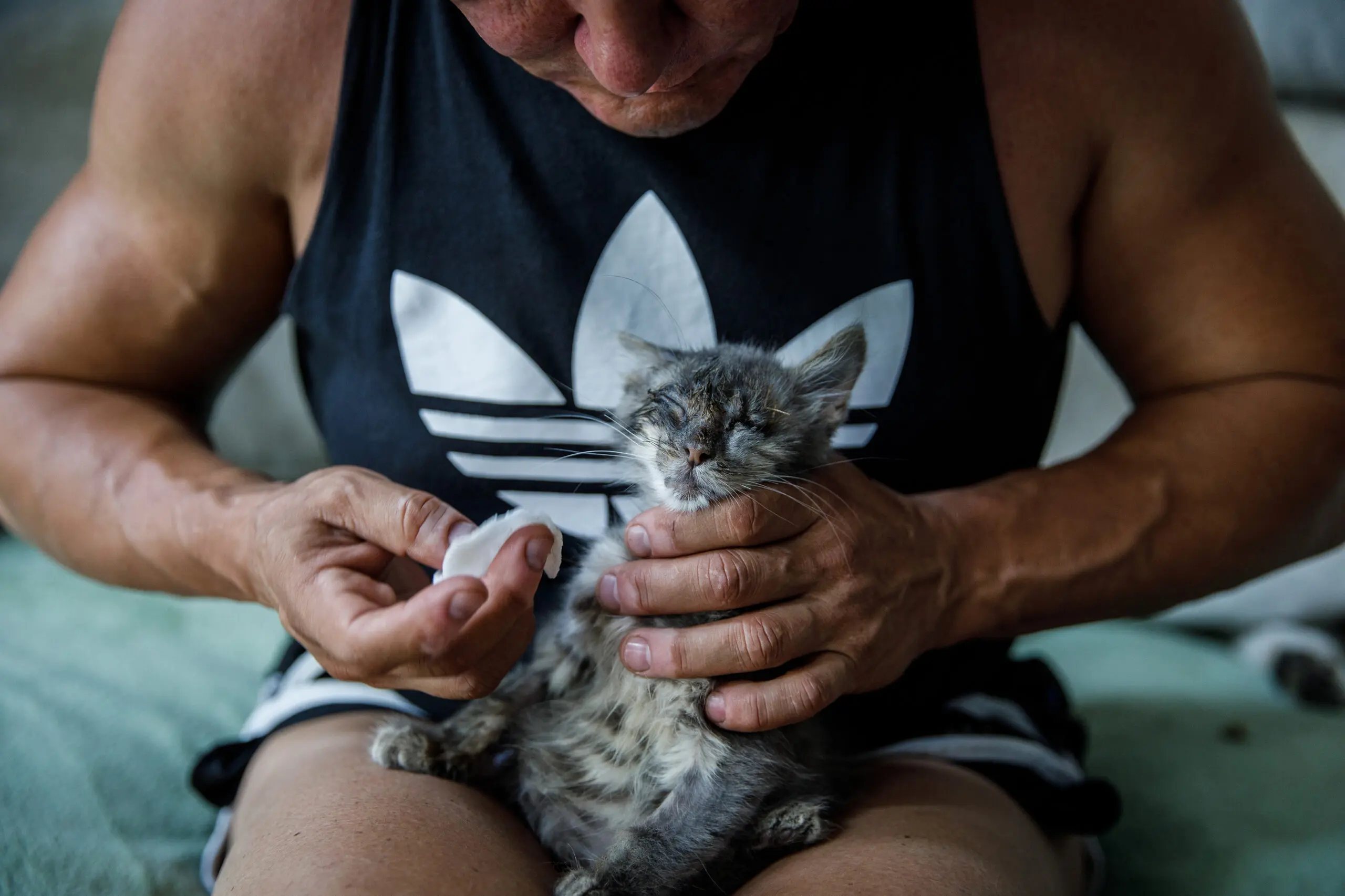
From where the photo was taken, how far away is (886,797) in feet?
4.26

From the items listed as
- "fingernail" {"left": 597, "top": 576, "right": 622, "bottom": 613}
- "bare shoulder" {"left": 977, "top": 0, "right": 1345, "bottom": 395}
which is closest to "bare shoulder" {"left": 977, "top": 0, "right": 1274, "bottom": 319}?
"bare shoulder" {"left": 977, "top": 0, "right": 1345, "bottom": 395}

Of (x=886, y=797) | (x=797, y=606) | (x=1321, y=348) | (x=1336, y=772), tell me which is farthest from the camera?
(x=1336, y=772)

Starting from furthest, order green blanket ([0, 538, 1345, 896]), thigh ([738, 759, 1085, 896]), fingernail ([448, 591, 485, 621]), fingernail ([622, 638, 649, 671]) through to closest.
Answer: green blanket ([0, 538, 1345, 896]) < fingernail ([622, 638, 649, 671]) < thigh ([738, 759, 1085, 896]) < fingernail ([448, 591, 485, 621])

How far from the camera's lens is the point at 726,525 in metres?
1.17

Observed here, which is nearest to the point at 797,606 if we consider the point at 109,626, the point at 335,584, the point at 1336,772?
the point at 335,584

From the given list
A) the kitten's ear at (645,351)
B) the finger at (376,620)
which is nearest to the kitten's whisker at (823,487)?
the kitten's ear at (645,351)

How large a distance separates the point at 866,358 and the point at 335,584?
72 cm

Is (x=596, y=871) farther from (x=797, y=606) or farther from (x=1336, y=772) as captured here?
(x=1336, y=772)

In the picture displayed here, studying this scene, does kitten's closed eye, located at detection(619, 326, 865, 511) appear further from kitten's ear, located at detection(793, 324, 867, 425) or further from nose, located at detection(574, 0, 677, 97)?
nose, located at detection(574, 0, 677, 97)

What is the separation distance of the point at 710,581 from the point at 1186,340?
0.83m

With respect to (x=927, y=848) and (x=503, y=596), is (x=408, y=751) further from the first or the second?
(x=927, y=848)

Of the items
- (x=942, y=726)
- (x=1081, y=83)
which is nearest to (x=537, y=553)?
(x=942, y=726)

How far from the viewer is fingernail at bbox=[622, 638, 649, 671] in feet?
3.93

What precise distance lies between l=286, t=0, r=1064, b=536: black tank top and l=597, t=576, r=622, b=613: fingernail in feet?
0.85
